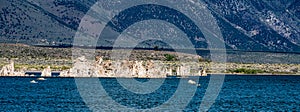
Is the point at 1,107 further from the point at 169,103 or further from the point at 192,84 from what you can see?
the point at 192,84

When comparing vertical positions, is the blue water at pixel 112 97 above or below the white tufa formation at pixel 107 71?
below

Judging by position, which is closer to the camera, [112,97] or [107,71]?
[112,97]

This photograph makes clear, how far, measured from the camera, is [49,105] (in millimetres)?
89375

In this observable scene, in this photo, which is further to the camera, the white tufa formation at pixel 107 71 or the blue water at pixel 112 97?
the white tufa formation at pixel 107 71

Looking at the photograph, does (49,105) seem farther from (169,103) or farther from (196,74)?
(196,74)

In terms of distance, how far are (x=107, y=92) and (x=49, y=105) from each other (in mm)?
27280

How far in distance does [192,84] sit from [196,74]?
45.3 m

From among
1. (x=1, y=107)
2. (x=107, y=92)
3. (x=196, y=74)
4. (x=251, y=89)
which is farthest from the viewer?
(x=196, y=74)

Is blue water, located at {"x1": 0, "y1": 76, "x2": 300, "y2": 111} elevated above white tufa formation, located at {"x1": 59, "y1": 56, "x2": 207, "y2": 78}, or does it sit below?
below

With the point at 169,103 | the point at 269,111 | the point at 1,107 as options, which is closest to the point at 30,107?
the point at 1,107

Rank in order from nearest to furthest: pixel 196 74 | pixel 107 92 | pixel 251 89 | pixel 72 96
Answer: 1. pixel 72 96
2. pixel 107 92
3. pixel 251 89
4. pixel 196 74

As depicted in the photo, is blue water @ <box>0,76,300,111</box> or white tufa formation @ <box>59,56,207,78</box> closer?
blue water @ <box>0,76,300,111</box>

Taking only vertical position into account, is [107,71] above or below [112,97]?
above

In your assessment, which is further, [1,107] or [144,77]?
[144,77]
